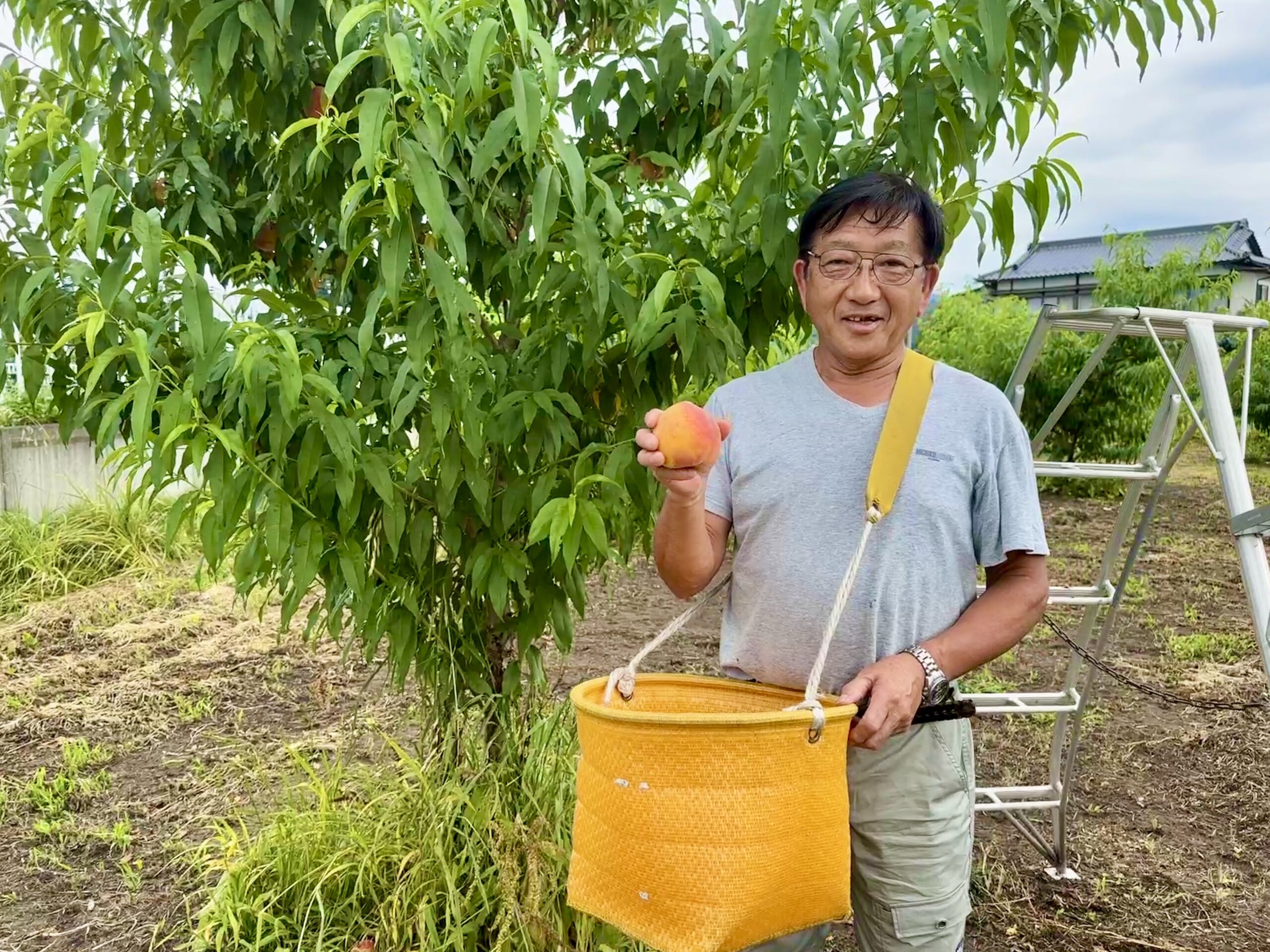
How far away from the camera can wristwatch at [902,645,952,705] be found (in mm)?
1519

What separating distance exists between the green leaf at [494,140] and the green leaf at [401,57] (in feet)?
0.45

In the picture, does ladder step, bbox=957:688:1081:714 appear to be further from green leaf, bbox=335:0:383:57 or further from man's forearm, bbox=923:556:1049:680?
green leaf, bbox=335:0:383:57

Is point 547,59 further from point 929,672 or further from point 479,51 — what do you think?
point 929,672

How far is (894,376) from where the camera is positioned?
1636mm

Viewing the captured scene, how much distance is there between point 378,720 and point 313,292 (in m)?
2.06

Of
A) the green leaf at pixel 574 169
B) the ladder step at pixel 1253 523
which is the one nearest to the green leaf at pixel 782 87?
the green leaf at pixel 574 169

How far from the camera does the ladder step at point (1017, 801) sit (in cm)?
297

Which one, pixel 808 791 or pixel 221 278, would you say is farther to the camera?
pixel 221 278

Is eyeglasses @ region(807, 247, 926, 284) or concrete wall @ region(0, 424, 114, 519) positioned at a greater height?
eyeglasses @ region(807, 247, 926, 284)

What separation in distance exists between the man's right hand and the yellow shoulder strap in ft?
0.79

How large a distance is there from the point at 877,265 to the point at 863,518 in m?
0.39

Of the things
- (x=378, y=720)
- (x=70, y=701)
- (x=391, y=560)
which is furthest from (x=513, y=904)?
(x=70, y=701)

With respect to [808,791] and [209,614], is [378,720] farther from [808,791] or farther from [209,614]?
[808,791]

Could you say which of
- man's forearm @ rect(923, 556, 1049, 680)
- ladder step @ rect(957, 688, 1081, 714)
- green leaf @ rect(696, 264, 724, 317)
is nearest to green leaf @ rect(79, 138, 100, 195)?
green leaf @ rect(696, 264, 724, 317)
